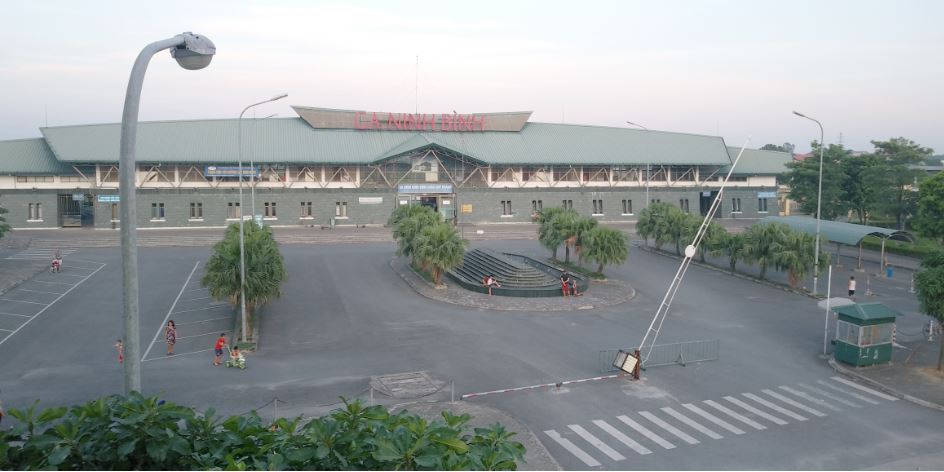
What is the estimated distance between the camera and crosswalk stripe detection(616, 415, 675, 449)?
55.3 ft

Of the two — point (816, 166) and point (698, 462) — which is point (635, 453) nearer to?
point (698, 462)

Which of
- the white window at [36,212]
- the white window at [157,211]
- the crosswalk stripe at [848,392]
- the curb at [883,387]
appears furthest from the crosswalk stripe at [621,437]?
the white window at [36,212]

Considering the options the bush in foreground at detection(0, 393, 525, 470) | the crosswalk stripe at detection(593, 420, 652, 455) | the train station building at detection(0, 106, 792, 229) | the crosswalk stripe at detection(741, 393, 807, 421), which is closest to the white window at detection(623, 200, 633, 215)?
the train station building at detection(0, 106, 792, 229)

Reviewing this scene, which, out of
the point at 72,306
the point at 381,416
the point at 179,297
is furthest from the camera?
the point at 179,297

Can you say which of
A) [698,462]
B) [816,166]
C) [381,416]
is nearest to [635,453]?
[698,462]

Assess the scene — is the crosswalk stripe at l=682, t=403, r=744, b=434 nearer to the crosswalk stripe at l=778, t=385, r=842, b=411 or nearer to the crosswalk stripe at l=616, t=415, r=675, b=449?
the crosswalk stripe at l=616, t=415, r=675, b=449

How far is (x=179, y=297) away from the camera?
111ft

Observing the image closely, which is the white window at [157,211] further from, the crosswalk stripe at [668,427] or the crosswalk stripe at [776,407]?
the crosswalk stripe at [776,407]

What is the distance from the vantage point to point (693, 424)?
18.2 m

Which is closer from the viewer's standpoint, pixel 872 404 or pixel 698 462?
pixel 698 462

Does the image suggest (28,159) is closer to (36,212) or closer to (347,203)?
(36,212)

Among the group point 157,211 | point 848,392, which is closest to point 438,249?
point 848,392

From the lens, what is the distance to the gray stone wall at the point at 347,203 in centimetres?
5750

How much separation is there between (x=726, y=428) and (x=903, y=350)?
13.0 m
